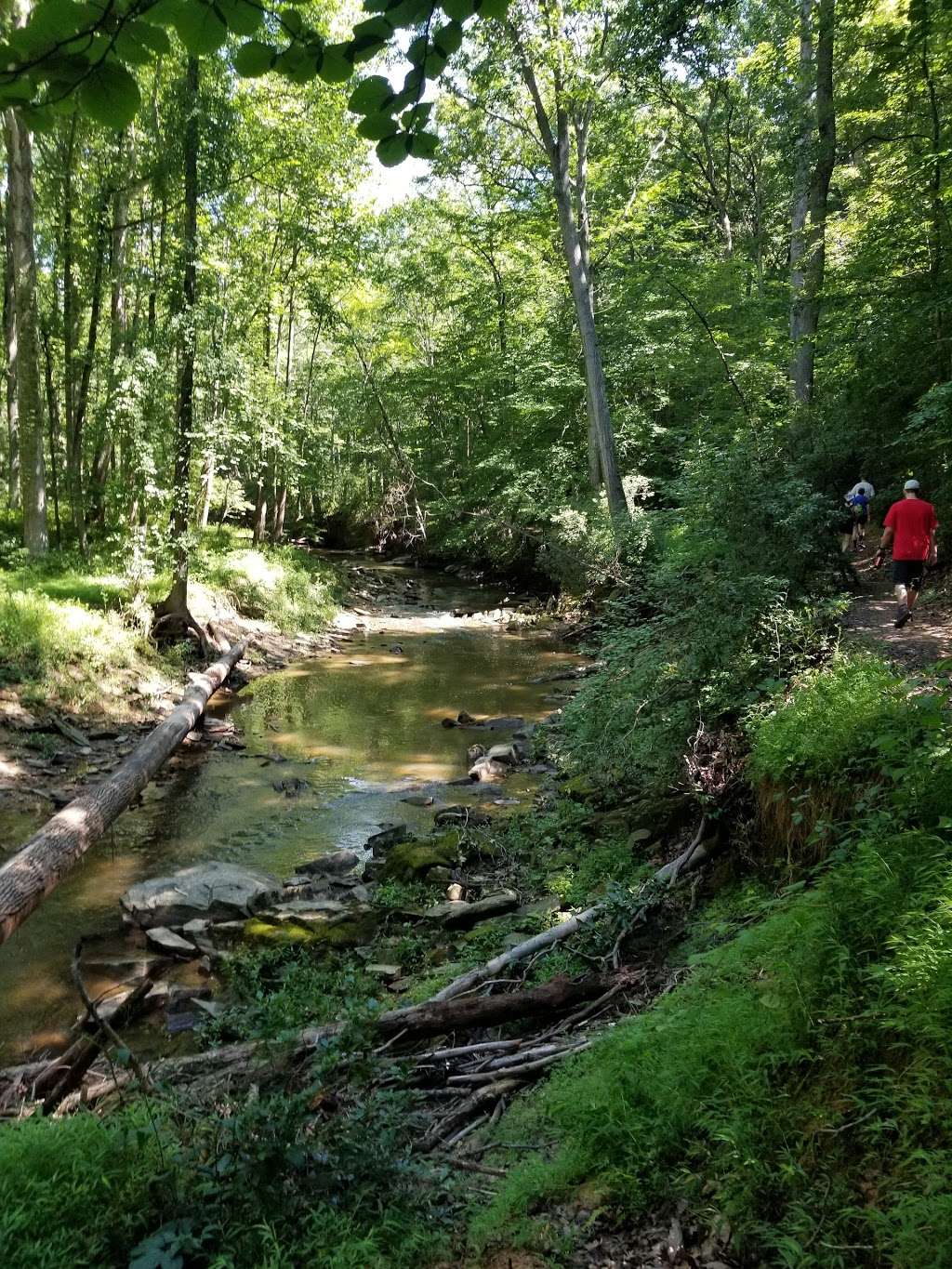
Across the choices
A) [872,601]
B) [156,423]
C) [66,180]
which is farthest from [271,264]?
[872,601]

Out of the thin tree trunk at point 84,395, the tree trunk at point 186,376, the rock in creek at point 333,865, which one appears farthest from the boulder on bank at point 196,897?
the thin tree trunk at point 84,395

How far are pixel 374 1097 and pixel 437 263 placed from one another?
29.2 meters

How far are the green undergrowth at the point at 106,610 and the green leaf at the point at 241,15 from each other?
35.0 ft

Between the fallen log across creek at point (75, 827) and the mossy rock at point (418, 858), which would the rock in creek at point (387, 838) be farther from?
the fallen log across creek at point (75, 827)

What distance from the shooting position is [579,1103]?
2932 mm

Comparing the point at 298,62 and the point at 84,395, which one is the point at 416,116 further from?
the point at 84,395

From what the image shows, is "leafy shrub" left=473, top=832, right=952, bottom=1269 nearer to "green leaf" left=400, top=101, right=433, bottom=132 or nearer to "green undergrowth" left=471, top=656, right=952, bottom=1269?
"green undergrowth" left=471, top=656, right=952, bottom=1269

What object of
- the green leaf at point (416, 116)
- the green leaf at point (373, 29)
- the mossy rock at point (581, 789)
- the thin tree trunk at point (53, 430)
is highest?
the thin tree trunk at point (53, 430)

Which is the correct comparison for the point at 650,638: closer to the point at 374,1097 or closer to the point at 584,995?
the point at 584,995

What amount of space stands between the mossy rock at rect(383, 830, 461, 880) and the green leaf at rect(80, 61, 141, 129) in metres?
6.30

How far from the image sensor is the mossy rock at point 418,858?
7020mm

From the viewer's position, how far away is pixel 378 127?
1.91 metres

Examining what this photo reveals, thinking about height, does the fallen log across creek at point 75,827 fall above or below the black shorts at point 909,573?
below

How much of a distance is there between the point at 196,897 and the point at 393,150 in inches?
244
